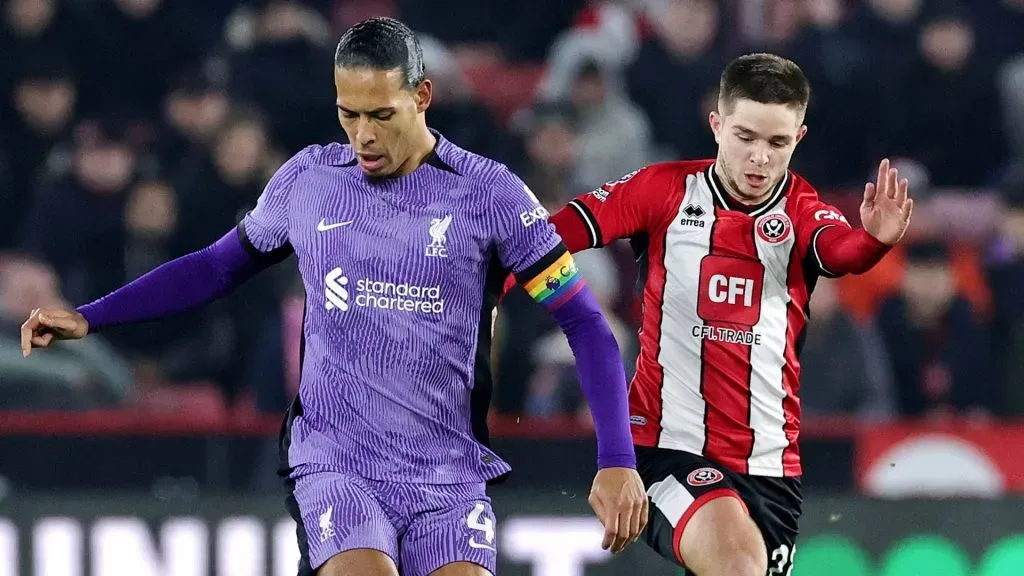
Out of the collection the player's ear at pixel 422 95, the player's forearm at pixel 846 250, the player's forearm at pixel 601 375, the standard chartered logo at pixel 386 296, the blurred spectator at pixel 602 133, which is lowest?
the player's forearm at pixel 601 375

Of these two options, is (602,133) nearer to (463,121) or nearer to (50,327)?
(463,121)

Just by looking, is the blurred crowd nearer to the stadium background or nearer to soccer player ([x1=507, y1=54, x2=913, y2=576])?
the stadium background

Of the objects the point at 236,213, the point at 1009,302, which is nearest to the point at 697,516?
the point at 1009,302

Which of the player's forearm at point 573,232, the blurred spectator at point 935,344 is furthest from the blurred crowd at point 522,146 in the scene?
the player's forearm at point 573,232

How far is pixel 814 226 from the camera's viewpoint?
17.0 feet

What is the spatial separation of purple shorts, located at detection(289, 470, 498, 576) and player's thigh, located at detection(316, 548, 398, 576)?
2 cm

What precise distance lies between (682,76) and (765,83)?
5.55m

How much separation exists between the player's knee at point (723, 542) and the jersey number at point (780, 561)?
6.2 inches

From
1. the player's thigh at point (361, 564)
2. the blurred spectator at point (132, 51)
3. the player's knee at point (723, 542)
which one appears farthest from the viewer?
the blurred spectator at point (132, 51)

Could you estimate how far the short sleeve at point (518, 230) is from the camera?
14.9ft

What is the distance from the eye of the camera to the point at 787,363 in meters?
5.29

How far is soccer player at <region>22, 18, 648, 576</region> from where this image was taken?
441 centimetres

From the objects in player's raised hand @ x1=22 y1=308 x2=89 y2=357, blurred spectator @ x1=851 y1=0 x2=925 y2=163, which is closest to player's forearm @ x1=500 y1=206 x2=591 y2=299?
player's raised hand @ x1=22 y1=308 x2=89 y2=357

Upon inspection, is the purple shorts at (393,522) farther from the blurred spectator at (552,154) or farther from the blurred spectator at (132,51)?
the blurred spectator at (132,51)
